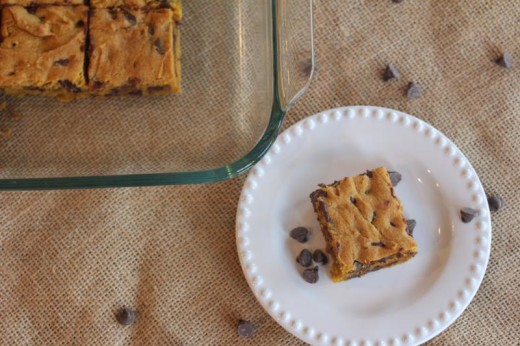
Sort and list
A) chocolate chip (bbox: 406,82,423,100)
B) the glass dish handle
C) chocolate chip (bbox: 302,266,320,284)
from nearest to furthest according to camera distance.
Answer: the glass dish handle
chocolate chip (bbox: 302,266,320,284)
chocolate chip (bbox: 406,82,423,100)

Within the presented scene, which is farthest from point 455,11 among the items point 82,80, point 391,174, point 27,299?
point 27,299

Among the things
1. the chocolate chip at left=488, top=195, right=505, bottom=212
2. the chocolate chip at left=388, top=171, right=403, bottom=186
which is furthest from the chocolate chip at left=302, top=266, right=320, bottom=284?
the chocolate chip at left=488, top=195, right=505, bottom=212

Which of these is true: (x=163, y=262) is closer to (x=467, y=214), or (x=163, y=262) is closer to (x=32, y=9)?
(x=32, y=9)

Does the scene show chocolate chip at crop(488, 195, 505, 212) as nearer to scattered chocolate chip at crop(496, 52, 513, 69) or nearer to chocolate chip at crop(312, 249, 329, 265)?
scattered chocolate chip at crop(496, 52, 513, 69)

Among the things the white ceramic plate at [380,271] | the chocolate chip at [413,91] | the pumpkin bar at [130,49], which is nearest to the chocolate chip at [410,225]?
the white ceramic plate at [380,271]

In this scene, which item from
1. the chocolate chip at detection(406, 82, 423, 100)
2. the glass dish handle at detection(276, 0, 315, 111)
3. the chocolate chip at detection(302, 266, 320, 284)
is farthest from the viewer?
the chocolate chip at detection(406, 82, 423, 100)

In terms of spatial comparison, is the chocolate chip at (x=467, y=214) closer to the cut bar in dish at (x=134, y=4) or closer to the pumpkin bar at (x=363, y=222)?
the pumpkin bar at (x=363, y=222)
